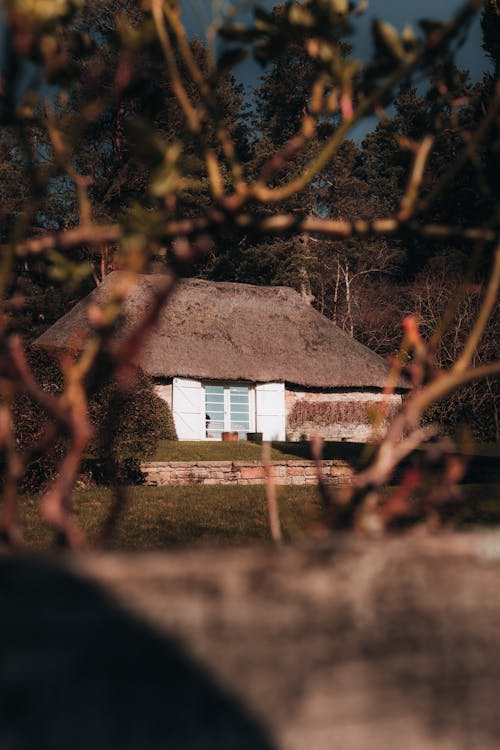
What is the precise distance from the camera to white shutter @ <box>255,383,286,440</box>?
23078 mm

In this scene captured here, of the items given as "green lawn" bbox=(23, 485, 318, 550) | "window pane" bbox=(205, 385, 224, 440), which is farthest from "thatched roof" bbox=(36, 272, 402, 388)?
"green lawn" bbox=(23, 485, 318, 550)

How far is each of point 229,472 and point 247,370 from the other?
34.6 feet

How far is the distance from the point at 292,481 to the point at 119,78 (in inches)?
457

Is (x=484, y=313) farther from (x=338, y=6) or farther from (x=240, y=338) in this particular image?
(x=240, y=338)

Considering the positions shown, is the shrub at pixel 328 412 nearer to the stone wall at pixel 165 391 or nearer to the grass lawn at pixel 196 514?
the stone wall at pixel 165 391

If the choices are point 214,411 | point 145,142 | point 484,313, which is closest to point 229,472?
point 214,411

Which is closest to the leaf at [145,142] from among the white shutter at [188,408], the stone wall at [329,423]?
the white shutter at [188,408]

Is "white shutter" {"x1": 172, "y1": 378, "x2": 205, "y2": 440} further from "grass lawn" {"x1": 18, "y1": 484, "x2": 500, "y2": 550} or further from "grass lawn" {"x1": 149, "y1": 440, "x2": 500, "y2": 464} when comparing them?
"grass lawn" {"x1": 18, "y1": 484, "x2": 500, "y2": 550}

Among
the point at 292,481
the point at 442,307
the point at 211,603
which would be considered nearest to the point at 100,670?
the point at 211,603

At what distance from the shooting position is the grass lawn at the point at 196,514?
21.1ft

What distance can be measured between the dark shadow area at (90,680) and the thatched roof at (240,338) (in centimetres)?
2030

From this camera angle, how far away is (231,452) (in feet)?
55.1

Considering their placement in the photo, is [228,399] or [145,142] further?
[228,399]

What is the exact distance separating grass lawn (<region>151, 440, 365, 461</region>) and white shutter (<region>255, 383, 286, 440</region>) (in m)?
3.83
